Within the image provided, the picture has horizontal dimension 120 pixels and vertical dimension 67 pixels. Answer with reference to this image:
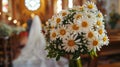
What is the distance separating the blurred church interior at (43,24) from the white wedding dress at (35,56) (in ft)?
0.72

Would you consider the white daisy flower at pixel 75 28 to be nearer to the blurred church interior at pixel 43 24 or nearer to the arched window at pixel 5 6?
the blurred church interior at pixel 43 24

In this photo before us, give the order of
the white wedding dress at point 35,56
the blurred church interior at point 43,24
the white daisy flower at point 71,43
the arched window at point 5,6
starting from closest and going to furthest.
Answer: the white daisy flower at point 71,43, the blurred church interior at point 43,24, the white wedding dress at point 35,56, the arched window at point 5,6

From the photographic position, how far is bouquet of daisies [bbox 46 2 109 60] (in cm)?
103

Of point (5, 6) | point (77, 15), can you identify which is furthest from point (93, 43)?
point (5, 6)

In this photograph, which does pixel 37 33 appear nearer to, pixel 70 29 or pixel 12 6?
pixel 70 29

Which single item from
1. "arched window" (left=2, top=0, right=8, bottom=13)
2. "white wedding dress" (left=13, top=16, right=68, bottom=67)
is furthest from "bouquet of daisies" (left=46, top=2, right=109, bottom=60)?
"arched window" (left=2, top=0, right=8, bottom=13)

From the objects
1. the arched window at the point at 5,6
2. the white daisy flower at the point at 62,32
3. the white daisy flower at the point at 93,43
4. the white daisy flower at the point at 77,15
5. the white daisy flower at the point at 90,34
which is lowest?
the white daisy flower at the point at 93,43

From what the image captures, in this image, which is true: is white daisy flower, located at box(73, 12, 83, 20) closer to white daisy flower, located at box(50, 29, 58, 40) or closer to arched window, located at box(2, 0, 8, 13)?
white daisy flower, located at box(50, 29, 58, 40)

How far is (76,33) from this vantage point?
1029mm

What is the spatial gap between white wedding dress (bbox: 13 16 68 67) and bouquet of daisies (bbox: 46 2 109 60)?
3141 millimetres

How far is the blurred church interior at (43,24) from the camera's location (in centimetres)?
413

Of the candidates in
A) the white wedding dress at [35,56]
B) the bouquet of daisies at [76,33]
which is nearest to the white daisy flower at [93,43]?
the bouquet of daisies at [76,33]

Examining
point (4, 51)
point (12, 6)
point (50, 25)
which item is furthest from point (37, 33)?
point (12, 6)

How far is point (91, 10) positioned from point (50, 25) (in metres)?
0.20
